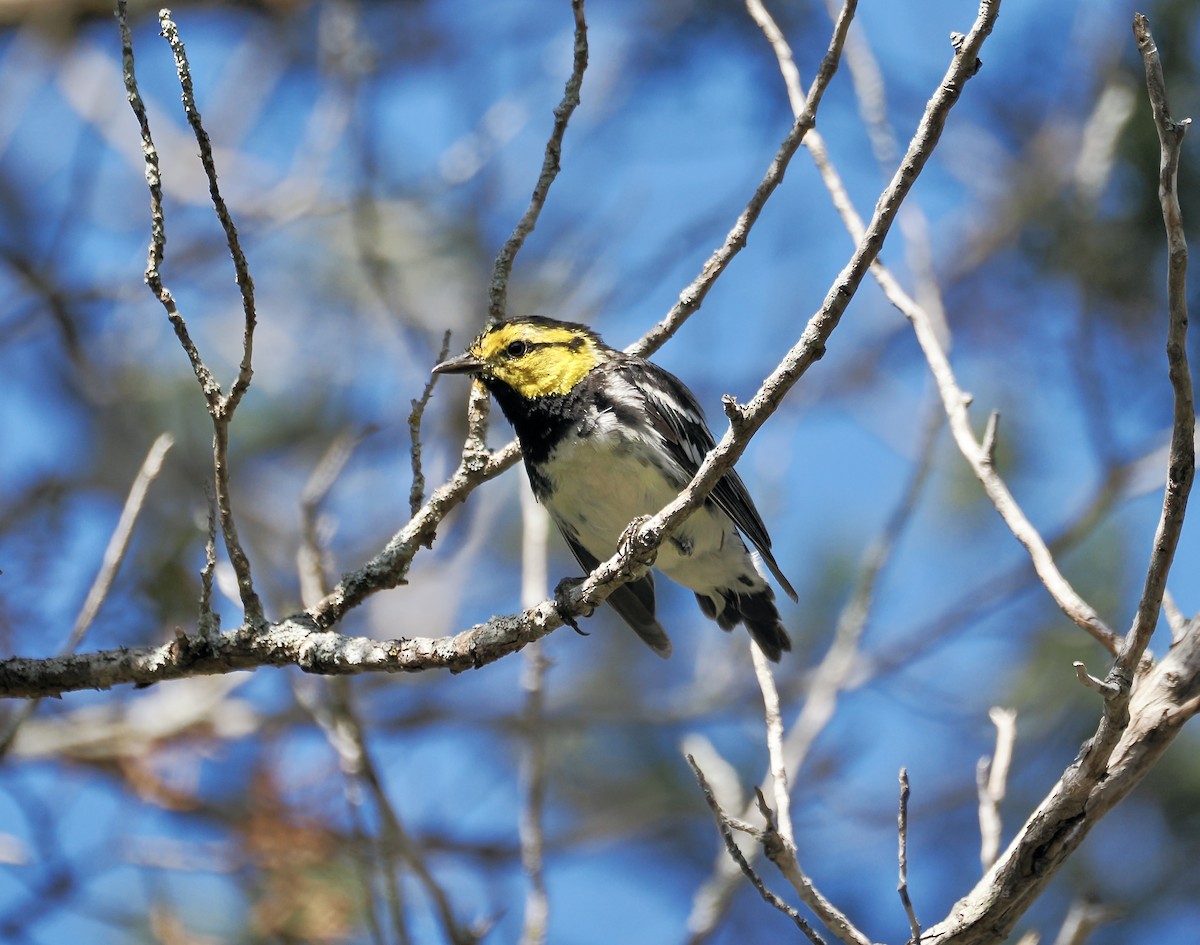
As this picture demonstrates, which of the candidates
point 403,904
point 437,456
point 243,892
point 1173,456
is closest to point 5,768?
point 243,892

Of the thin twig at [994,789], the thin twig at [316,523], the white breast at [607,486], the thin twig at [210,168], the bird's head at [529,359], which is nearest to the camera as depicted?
the thin twig at [210,168]

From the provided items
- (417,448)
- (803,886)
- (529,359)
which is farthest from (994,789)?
(529,359)

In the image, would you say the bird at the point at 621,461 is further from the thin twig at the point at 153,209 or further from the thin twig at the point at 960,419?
the thin twig at the point at 153,209

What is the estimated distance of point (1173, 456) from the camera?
242 centimetres

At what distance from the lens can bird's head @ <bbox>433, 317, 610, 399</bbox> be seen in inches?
196

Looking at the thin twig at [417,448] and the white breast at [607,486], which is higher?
the white breast at [607,486]

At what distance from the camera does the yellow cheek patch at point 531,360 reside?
501 centimetres

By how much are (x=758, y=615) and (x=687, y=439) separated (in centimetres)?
88

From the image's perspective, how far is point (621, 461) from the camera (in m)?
4.68

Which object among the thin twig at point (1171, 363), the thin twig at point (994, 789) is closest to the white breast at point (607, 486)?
the thin twig at point (994, 789)

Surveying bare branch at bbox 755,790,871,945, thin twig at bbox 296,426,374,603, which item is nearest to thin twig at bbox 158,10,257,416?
thin twig at bbox 296,426,374,603

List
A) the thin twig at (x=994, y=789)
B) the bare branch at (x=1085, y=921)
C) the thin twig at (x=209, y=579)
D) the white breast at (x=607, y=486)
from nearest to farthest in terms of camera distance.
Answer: the bare branch at (x=1085, y=921) → the thin twig at (x=209, y=579) → the thin twig at (x=994, y=789) → the white breast at (x=607, y=486)

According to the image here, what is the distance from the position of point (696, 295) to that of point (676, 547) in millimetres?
1389

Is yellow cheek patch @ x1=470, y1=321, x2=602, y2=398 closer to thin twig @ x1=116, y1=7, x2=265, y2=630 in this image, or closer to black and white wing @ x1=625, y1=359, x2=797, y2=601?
black and white wing @ x1=625, y1=359, x2=797, y2=601
